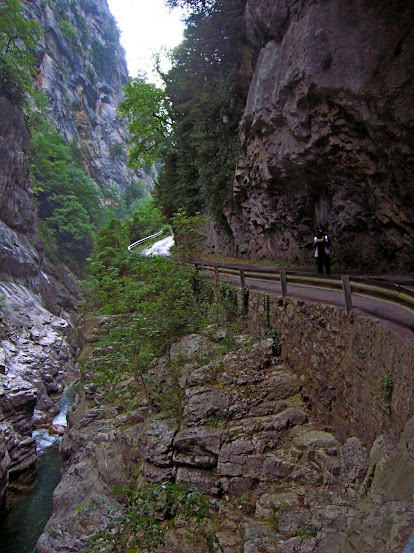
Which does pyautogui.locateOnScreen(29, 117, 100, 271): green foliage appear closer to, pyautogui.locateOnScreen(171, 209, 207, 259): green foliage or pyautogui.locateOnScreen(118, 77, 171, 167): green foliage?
pyautogui.locateOnScreen(118, 77, 171, 167): green foliage

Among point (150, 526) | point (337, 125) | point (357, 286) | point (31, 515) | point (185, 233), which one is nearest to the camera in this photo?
point (150, 526)

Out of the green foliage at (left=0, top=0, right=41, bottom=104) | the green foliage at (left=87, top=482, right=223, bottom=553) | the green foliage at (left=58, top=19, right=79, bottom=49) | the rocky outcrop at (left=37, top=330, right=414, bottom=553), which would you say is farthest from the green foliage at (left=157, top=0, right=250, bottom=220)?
the green foliage at (left=58, top=19, right=79, bottom=49)

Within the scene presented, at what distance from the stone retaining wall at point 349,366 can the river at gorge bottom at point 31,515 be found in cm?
902

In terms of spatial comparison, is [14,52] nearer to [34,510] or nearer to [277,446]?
[34,510]

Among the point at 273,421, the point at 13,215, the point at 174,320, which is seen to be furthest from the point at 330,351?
the point at 13,215

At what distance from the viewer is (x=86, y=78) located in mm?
74688

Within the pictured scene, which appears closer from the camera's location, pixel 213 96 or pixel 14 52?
pixel 213 96

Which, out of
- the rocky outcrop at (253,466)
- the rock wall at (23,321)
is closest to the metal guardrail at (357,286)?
the rocky outcrop at (253,466)

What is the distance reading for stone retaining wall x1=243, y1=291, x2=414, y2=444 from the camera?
471 centimetres

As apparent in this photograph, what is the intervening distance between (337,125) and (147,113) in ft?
58.4

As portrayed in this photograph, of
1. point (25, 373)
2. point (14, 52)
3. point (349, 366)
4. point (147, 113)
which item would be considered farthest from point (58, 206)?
point (349, 366)

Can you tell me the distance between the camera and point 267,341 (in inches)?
367

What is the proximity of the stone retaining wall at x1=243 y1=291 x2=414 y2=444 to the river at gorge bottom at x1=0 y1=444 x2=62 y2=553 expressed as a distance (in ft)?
29.6

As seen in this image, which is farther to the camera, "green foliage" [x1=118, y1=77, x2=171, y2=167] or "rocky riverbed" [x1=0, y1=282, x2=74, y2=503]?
"green foliage" [x1=118, y1=77, x2=171, y2=167]
